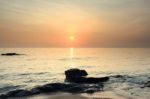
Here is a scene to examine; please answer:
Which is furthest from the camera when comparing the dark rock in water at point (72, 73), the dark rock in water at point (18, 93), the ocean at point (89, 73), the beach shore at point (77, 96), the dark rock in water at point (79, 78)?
the dark rock in water at point (72, 73)

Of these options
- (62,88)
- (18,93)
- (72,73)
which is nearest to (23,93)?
(18,93)

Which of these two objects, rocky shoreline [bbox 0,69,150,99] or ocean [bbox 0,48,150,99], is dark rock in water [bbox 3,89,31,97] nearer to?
rocky shoreline [bbox 0,69,150,99]

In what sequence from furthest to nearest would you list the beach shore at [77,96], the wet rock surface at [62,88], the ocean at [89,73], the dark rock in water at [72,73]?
1. the dark rock in water at [72,73]
2. the ocean at [89,73]
3. the wet rock surface at [62,88]
4. the beach shore at [77,96]

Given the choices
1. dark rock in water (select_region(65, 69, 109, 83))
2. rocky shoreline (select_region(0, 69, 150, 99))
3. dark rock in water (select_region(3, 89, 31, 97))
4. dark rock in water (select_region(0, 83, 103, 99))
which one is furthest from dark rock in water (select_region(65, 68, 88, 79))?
dark rock in water (select_region(3, 89, 31, 97))

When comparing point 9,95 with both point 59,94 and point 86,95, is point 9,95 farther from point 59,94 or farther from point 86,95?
point 86,95

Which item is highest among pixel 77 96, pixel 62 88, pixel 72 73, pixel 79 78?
pixel 72 73

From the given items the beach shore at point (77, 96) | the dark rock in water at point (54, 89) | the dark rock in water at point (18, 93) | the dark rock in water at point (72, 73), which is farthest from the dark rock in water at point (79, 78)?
the dark rock in water at point (18, 93)

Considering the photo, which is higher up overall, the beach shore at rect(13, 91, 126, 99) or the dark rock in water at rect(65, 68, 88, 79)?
the dark rock in water at rect(65, 68, 88, 79)

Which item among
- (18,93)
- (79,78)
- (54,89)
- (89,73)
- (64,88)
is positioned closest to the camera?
(18,93)

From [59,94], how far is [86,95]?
356cm

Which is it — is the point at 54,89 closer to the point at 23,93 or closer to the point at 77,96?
the point at 23,93

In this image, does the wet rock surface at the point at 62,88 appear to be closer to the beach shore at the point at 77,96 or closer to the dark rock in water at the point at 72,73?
the beach shore at the point at 77,96

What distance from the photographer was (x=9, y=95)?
2942cm

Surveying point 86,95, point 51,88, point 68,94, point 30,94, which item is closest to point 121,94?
point 86,95
